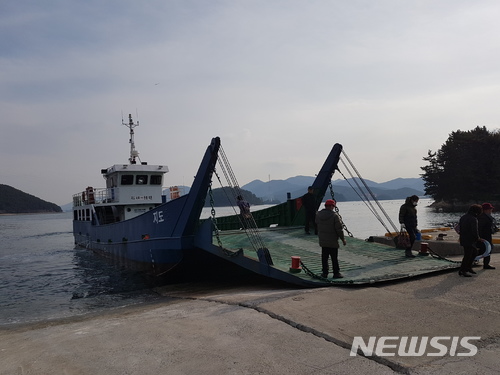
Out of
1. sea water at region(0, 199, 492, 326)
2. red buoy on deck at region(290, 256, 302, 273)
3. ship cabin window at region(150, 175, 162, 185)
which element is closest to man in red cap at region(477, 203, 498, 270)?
sea water at region(0, 199, 492, 326)

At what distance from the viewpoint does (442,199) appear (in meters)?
67.2

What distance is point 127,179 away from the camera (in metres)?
19.6

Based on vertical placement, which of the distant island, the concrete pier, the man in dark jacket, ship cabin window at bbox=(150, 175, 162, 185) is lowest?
the concrete pier

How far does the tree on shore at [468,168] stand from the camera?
188 feet

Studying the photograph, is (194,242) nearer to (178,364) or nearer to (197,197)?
(197,197)

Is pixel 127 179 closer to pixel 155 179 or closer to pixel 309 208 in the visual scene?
pixel 155 179

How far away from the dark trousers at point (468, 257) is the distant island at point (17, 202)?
654 ft

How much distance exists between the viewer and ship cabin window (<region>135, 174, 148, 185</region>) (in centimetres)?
→ 1989

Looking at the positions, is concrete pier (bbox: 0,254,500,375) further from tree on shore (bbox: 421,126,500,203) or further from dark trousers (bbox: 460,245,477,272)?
tree on shore (bbox: 421,126,500,203)

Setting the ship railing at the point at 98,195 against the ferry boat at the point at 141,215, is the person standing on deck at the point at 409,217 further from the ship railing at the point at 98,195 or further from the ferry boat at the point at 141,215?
the ship railing at the point at 98,195

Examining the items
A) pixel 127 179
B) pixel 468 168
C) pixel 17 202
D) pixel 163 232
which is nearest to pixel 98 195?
pixel 127 179

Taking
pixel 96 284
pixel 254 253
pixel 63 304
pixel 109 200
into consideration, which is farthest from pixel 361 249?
pixel 109 200

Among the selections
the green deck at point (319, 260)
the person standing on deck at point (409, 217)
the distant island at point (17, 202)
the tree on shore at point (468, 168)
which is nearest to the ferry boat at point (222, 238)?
the green deck at point (319, 260)

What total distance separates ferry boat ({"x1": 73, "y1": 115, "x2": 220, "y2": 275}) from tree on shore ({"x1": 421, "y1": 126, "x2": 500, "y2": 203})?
5411cm
